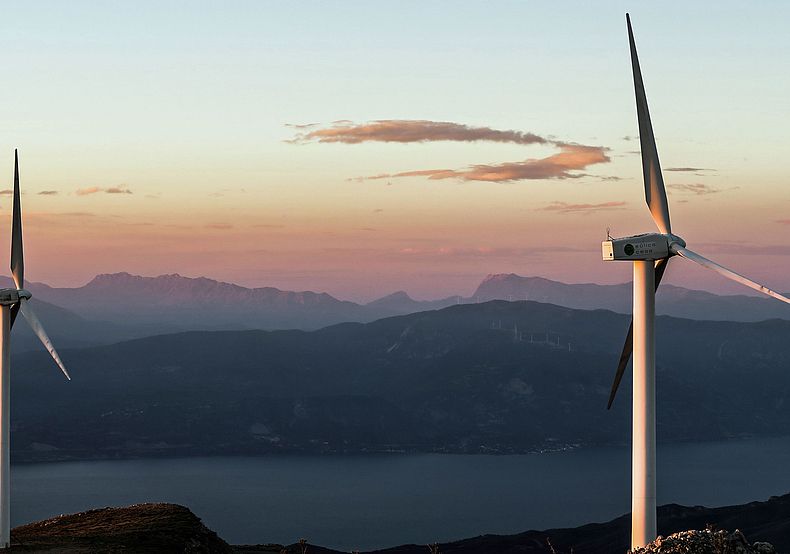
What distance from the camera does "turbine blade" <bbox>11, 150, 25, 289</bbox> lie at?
74.5 m

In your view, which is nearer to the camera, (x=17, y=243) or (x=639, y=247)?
(x=639, y=247)

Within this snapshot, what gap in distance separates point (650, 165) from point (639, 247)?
6.76m

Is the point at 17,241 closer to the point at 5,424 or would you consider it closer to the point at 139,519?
the point at 5,424

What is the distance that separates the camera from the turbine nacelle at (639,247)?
47.7 metres

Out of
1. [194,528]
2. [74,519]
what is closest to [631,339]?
[194,528]

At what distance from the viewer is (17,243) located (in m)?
75.6

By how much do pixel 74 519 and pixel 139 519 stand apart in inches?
711

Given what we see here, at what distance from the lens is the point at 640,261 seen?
48.6 metres

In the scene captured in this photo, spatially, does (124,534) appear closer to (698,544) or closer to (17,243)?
(17,243)

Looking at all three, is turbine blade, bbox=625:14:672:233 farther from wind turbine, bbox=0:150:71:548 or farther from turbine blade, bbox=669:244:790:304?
wind turbine, bbox=0:150:71:548

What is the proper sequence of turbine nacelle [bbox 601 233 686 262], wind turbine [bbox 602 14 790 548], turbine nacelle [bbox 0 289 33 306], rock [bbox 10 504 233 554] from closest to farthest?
wind turbine [bbox 602 14 790 548] < turbine nacelle [bbox 601 233 686 262] < turbine nacelle [bbox 0 289 33 306] < rock [bbox 10 504 233 554]

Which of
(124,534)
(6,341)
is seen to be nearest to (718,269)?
(6,341)

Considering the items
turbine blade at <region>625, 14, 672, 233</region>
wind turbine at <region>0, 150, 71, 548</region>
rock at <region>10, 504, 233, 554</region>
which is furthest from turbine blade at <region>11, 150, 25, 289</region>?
turbine blade at <region>625, 14, 672, 233</region>

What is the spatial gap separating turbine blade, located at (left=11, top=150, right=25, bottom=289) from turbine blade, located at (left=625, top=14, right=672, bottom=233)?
151 ft
